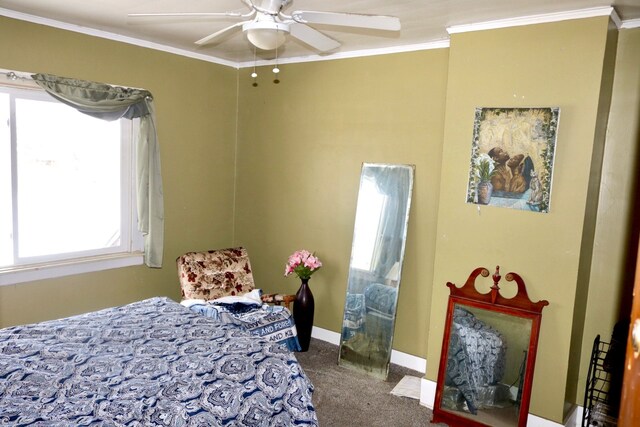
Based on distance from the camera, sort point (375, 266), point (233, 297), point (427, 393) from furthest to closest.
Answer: point (233, 297), point (375, 266), point (427, 393)

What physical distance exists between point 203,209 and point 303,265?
A: 4.24 feet

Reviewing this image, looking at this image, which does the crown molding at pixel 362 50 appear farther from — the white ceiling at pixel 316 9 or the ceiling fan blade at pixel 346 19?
the ceiling fan blade at pixel 346 19

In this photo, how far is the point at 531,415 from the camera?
3098mm

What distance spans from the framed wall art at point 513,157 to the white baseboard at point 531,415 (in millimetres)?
1372

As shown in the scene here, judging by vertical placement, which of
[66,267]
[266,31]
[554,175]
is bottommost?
[66,267]

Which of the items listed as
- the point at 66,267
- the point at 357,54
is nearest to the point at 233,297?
the point at 66,267

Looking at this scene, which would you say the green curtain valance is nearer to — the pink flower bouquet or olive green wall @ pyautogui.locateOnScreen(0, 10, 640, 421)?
olive green wall @ pyautogui.locateOnScreen(0, 10, 640, 421)

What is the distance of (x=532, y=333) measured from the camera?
2955 millimetres

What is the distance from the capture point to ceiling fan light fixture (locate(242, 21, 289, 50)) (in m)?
2.02

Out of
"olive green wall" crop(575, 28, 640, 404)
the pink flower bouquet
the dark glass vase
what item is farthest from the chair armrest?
"olive green wall" crop(575, 28, 640, 404)

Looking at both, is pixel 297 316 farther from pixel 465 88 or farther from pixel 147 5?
pixel 147 5

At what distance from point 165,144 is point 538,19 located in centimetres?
319

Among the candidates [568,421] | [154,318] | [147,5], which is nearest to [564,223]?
[568,421]

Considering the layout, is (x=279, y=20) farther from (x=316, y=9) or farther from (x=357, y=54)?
(x=357, y=54)
